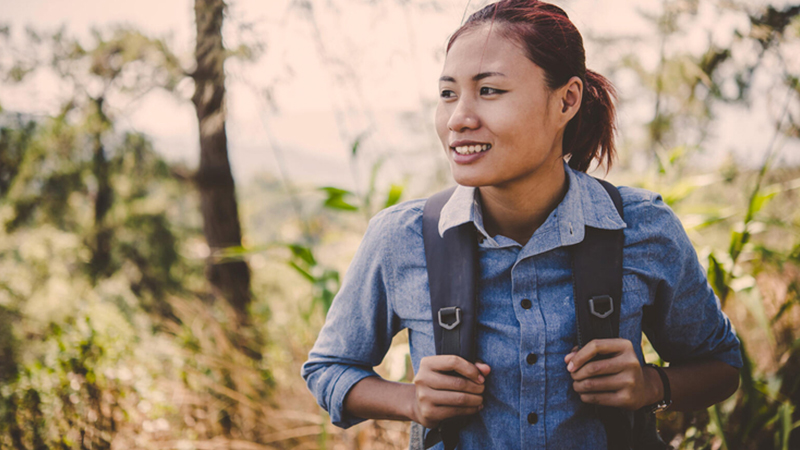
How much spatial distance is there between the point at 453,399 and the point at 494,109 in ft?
1.84

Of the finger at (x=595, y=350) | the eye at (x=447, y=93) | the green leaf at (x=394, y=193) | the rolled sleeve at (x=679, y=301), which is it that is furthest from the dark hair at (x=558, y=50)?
the green leaf at (x=394, y=193)

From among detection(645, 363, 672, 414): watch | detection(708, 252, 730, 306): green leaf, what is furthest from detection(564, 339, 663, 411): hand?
detection(708, 252, 730, 306): green leaf

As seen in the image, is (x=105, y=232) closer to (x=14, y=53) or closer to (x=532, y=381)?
(x=14, y=53)

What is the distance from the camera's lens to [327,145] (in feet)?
7.36

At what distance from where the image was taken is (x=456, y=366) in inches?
33.2

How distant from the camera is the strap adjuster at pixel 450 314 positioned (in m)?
0.88

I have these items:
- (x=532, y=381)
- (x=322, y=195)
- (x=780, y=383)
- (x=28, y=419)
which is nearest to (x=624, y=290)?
(x=532, y=381)

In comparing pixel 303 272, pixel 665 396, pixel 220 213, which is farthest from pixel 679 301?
pixel 220 213

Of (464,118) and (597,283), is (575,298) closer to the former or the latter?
(597,283)

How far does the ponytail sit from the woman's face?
0.59 feet

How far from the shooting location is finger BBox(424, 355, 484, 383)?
0.84 metres

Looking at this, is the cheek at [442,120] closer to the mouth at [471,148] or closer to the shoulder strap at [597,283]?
the mouth at [471,148]

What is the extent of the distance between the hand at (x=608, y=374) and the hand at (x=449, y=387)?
173 mm

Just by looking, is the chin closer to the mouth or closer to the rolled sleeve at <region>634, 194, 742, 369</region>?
the mouth
